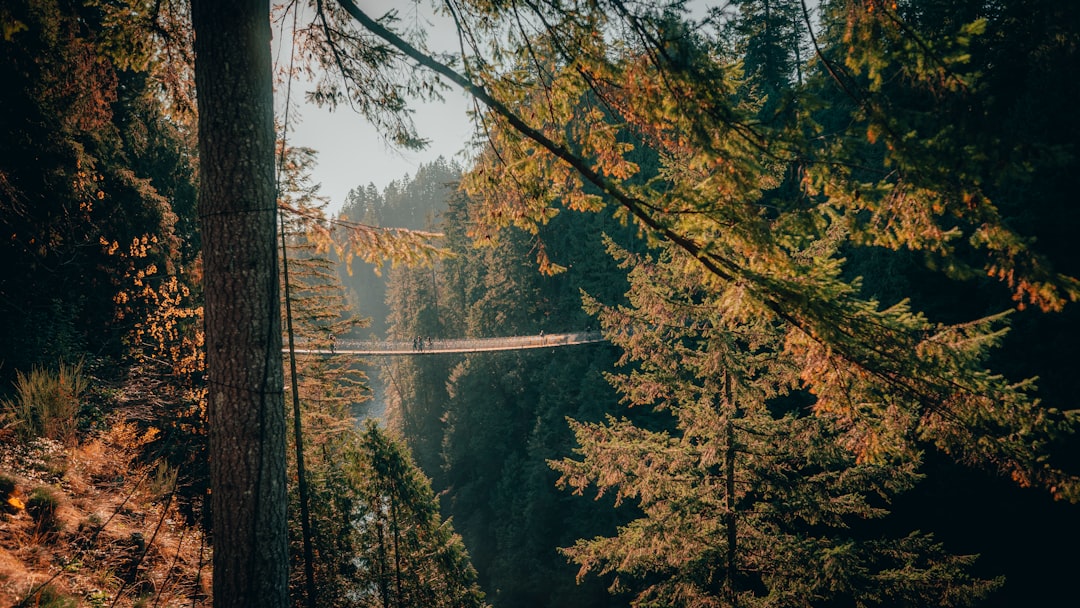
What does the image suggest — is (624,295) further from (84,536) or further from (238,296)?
(84,536)

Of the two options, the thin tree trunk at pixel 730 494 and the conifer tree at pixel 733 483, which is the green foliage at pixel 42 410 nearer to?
the conifer tree at pixel 733 483

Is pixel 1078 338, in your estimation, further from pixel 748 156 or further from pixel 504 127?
pixel 504 127

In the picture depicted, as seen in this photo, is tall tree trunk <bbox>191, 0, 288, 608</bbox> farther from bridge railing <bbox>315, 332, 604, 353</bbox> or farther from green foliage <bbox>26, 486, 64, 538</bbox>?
bridge railing <bbox>315, 332, 604, 353</bbox>

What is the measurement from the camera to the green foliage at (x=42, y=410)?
434 cm

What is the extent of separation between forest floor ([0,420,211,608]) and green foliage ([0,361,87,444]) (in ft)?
0.54

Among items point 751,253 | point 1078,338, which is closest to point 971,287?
point 1078,338

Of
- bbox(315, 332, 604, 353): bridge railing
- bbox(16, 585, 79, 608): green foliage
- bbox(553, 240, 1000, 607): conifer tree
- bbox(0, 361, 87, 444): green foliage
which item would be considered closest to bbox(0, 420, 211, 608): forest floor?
bbox(16, 585, 79, 608): green foliage

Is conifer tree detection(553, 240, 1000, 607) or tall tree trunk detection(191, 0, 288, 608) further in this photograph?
conifer tree detection(553, 240, 1000, 607)

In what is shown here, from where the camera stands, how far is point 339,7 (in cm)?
277

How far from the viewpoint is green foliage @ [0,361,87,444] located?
4340mm

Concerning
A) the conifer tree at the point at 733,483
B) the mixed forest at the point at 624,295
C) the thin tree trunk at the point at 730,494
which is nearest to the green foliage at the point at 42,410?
the mixed forest at the point at 624,295

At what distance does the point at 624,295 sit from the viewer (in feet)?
20.2

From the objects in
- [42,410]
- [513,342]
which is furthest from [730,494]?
[513,342]

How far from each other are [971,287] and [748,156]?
13660 mm
